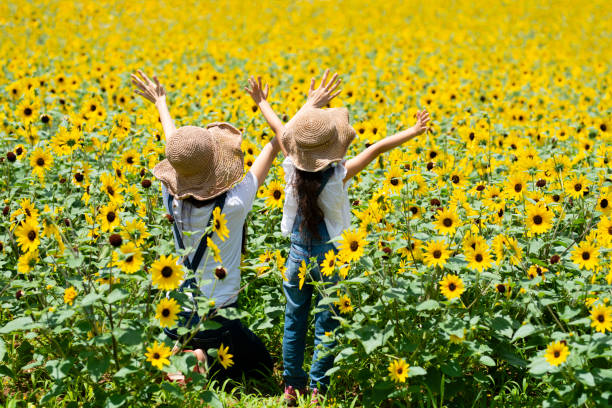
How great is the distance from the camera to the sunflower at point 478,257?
2845 mm

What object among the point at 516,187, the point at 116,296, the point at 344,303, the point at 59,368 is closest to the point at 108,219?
the point at 116,296

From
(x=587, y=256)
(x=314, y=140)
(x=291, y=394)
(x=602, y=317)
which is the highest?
(x=314, y=140)

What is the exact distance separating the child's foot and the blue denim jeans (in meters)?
0.02

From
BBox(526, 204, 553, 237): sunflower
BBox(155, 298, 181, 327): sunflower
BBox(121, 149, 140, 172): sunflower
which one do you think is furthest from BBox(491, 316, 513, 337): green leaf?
BBox(121, 149, 140, 172): sunflower

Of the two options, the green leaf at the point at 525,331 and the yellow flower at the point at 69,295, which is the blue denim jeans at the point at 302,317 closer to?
the green leaf at the point at 525,331

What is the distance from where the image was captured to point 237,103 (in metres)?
6.11

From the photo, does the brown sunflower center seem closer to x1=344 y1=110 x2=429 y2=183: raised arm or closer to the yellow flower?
the yellow flower

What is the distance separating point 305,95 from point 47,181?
3.21 metres

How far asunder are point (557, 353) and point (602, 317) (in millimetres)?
259

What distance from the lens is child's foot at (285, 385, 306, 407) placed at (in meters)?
3.37

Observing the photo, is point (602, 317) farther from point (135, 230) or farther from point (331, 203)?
point (135, 230)

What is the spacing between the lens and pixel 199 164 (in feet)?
10.3

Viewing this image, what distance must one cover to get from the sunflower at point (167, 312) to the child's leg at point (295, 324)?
0.78 metres

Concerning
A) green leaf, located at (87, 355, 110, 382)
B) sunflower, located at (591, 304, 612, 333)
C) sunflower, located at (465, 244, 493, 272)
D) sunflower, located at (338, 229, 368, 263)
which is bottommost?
green leaf, located at (87, 355, 110, 382)
